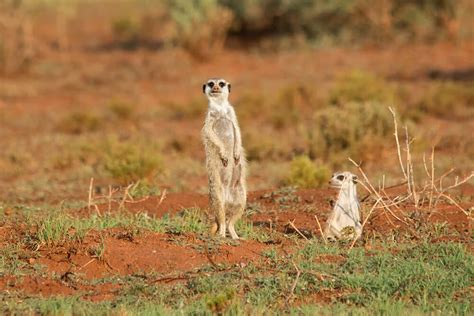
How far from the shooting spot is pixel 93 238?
772 cm

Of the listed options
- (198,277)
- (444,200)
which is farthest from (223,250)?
(444,200)

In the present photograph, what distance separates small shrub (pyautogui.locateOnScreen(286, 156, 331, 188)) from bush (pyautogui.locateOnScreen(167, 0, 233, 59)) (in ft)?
49.1

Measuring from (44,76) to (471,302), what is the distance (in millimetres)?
20879

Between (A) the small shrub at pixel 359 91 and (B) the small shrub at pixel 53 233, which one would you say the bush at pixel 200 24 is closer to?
(A) the small shrub at pixel 359 91

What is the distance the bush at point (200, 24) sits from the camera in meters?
26.7

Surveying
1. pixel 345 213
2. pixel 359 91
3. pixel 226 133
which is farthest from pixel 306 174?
pixel 359 91

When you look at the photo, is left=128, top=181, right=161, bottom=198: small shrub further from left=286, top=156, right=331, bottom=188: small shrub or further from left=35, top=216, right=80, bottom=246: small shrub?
left=35, top=216, right=80, bottom=246: small shrub

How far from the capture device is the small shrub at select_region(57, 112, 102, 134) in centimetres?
1848

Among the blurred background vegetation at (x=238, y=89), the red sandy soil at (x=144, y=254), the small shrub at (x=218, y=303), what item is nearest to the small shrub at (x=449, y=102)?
the blurred background vegetation at (x=238, y=89)

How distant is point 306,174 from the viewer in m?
11.8

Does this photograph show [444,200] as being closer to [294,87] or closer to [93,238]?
[93,238]

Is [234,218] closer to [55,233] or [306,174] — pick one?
[55,233]

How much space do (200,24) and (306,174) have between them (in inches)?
619

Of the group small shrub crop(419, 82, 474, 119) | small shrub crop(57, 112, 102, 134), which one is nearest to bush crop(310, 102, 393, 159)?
small shrub crop(419, 82, 474, 119)
